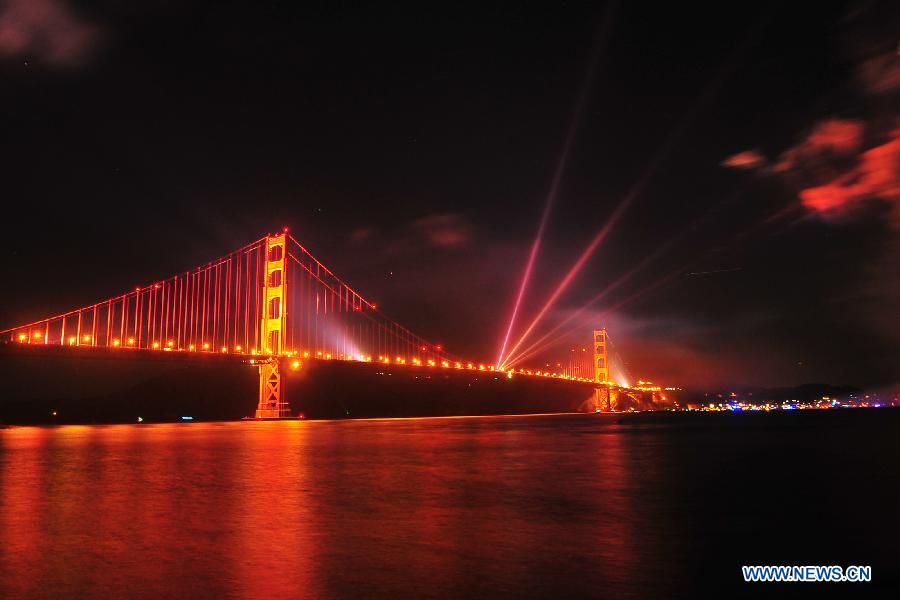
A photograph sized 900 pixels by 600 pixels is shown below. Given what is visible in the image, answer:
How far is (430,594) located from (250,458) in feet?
48.8

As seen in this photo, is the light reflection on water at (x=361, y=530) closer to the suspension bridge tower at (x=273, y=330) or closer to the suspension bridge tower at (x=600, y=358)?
the suspension bridge tower at (x=273, y=330)

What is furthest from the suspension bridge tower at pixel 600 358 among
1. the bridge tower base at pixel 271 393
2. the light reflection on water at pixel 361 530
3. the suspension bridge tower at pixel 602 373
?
the light reflection on water at pixel 361 530

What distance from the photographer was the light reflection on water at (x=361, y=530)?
5527mm

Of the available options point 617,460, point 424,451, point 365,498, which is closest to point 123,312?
point 424,451

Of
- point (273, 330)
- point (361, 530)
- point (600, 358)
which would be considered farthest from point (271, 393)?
point (600, 358)

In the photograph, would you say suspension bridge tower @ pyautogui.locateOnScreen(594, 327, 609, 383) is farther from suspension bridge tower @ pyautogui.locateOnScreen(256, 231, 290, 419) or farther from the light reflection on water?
the light reflection on water

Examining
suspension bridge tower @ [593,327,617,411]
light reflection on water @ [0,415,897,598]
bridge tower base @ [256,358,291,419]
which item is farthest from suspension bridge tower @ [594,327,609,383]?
light reflection on water @ [0,415,897,598]

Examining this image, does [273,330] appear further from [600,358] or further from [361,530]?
[600,358]

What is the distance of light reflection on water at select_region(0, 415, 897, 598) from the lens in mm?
5527

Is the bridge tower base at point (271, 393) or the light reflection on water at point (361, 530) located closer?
the light reflection on water at point (361, 530)

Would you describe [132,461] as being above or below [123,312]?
below

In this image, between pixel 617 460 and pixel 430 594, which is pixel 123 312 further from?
pixel 430 594

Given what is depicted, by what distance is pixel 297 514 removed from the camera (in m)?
9.01

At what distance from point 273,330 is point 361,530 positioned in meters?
59.4
